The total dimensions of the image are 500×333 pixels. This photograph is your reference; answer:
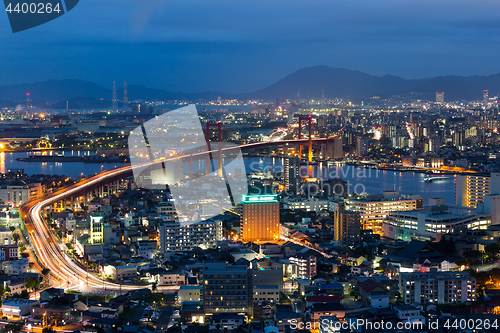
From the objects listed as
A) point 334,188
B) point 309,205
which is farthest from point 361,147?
point 309,205

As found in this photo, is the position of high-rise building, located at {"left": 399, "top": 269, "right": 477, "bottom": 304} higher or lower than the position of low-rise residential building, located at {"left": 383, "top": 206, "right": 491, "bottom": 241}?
lower

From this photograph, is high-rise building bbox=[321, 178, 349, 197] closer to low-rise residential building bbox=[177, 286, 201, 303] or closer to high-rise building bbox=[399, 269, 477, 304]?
high-rise building bbox=[399, 269, 477, 304]

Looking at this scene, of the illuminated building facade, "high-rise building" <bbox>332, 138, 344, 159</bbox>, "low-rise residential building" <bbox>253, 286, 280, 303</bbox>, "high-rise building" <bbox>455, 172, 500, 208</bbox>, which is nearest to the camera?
"low-rise residential building" <bbox>253, 286, 280, 303</bbox>

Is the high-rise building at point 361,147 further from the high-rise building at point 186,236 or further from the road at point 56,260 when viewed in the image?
the high-rise building at point 186,236

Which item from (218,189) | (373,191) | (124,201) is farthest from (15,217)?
(373,191)

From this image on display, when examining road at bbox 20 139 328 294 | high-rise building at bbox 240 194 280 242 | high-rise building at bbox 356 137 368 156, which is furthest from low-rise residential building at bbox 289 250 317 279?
high-rise building at bbox 356 137 368 156

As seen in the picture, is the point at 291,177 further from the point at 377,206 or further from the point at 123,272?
the point at 123,272
